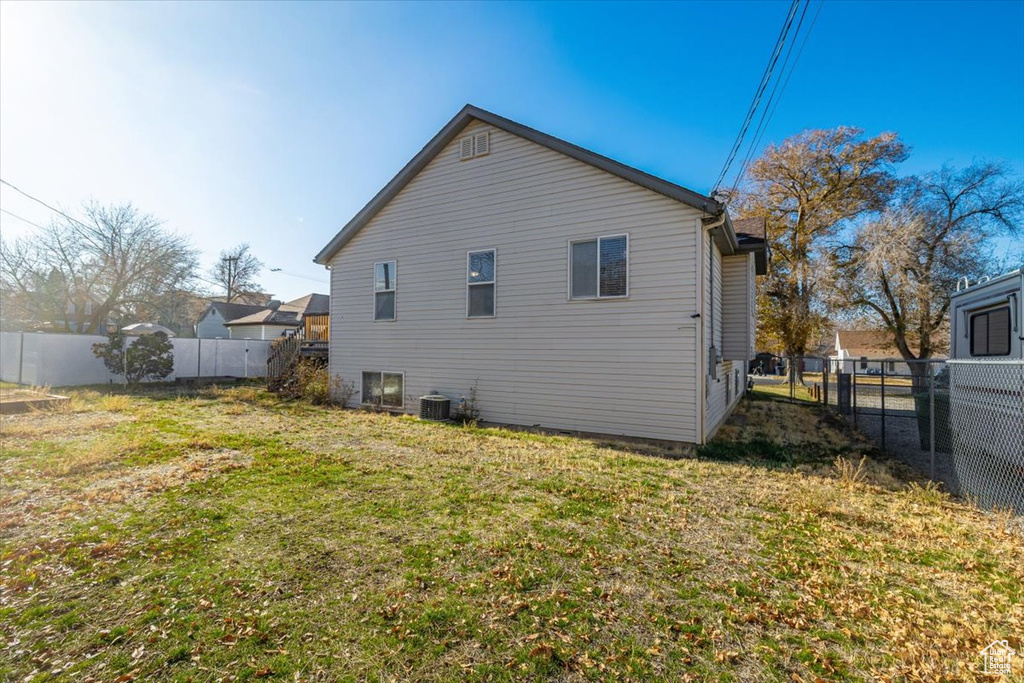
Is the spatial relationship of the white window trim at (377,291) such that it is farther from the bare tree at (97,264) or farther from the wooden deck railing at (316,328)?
the bare tree at (97,264)

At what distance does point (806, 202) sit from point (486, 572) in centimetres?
2580

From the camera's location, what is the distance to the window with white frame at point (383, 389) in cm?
1029

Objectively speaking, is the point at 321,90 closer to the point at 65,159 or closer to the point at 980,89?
the point at 65,159

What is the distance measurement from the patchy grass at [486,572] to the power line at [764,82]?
6253mm

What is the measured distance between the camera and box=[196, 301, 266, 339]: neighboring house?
3450 centimetres

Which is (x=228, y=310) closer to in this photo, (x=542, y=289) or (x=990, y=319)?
(x=542, y=289)

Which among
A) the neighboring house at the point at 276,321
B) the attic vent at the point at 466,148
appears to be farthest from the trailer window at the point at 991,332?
the neighboring house at the point at 276,321

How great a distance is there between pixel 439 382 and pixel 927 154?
24585 millimetres

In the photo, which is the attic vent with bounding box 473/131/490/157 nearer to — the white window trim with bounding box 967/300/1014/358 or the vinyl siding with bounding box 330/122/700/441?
the vinyl siding with bounding box 330/122/700/441

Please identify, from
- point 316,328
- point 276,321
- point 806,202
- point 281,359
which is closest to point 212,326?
point 276,321

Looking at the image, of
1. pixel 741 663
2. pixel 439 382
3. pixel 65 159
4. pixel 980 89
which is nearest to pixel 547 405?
pixel 439 382

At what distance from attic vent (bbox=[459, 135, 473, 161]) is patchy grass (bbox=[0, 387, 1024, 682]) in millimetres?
6752

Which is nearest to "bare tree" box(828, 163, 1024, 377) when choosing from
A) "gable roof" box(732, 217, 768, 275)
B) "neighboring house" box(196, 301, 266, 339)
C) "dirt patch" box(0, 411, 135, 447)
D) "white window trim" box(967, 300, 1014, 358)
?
"gable roof" box(732, 217, 768, 275)

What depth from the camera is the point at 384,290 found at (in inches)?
415
